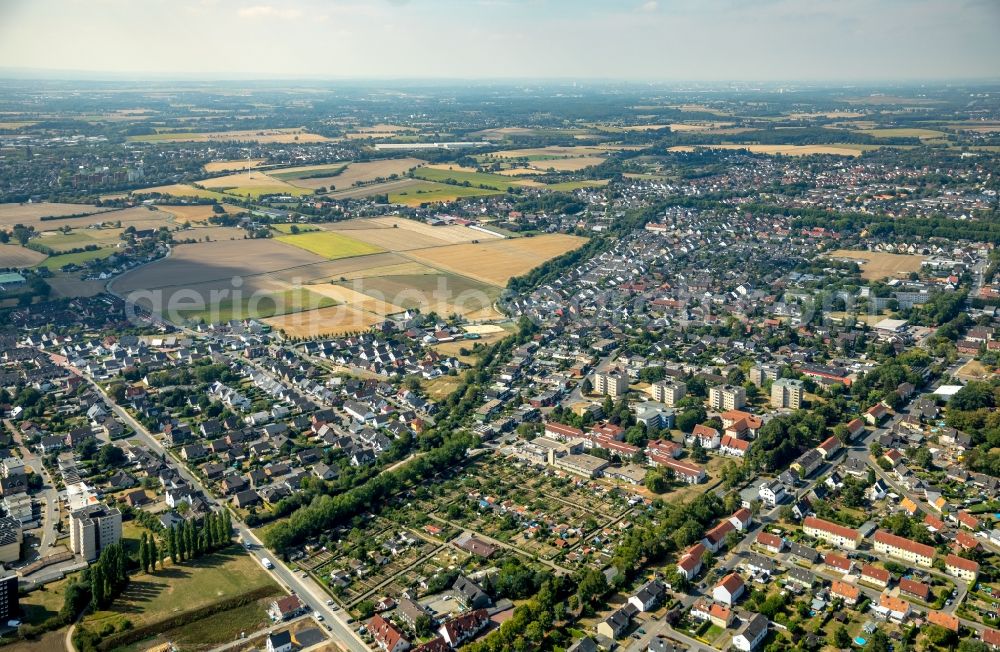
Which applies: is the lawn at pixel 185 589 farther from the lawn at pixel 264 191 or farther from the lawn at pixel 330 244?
the lawn at pixel 264 191

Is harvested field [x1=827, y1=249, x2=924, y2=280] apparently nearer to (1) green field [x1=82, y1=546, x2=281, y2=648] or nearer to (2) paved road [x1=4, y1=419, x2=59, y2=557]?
(1) green field [x1=82, y1=546, x2=281, y2=648]

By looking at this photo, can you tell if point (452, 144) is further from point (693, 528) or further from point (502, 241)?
point (693, 528)

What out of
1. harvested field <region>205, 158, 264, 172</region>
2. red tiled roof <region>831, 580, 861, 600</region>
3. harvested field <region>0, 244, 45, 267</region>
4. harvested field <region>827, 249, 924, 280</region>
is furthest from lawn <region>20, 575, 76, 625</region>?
harvested field <region>205, 158, 264, 172</region>

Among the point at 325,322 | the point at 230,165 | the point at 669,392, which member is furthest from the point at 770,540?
the point at 230,165

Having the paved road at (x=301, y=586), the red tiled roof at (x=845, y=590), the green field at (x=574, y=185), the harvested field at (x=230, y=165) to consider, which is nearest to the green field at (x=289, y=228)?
the green field at (x=574, y=185)

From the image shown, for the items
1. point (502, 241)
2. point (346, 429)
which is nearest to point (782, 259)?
point (502, 241)

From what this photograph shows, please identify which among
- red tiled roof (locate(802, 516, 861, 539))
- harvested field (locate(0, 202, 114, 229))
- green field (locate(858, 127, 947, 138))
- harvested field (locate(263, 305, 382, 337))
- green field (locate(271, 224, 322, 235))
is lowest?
red tiled roof (locate(802, 516, 861, 539))
